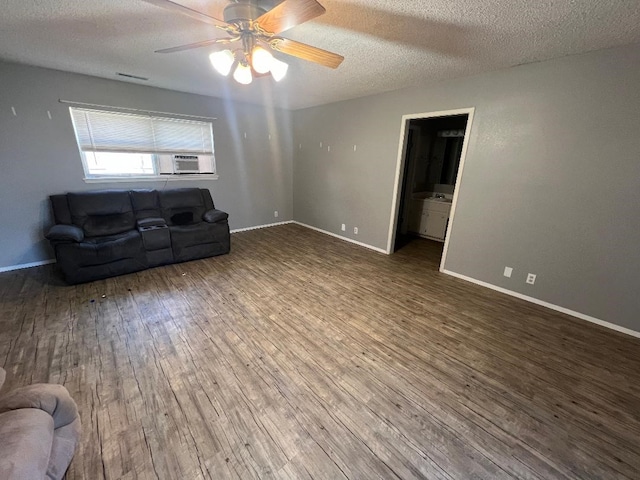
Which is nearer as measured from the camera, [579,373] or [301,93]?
[579,373]

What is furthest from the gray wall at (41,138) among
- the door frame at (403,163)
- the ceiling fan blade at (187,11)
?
the door frame at (403,163)

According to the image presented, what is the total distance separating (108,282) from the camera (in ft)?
10.1

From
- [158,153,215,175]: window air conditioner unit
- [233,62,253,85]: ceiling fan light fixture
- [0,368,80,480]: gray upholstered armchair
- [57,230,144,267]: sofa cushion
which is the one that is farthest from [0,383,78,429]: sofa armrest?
[158,153,215,175]: window air conditioner unit

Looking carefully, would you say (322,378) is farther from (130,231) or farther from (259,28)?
(130,231)

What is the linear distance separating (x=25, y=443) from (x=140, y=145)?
411 centimetres

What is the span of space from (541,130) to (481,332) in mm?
2098

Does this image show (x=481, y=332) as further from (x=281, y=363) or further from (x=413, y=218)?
(x=413, y=218)

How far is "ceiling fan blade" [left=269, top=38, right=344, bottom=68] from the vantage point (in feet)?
5.72

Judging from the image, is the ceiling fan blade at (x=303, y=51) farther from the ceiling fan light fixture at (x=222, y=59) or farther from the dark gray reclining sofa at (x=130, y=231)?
the dark gray reclining sofa at (x=130, y=231)

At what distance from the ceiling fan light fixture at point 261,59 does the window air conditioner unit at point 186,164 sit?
3222 mm

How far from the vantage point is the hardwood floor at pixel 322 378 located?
1.35m

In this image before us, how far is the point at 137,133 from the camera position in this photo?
12.8ft

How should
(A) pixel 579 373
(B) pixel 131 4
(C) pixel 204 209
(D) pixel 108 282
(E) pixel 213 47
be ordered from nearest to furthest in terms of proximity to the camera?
(B) pixel 131 4
(A) pixel 579 373
(E) pixel 213 47
(D) pixel 108 282
(C) pixel 204 209

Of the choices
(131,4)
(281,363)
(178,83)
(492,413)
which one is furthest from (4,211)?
(492,413)
